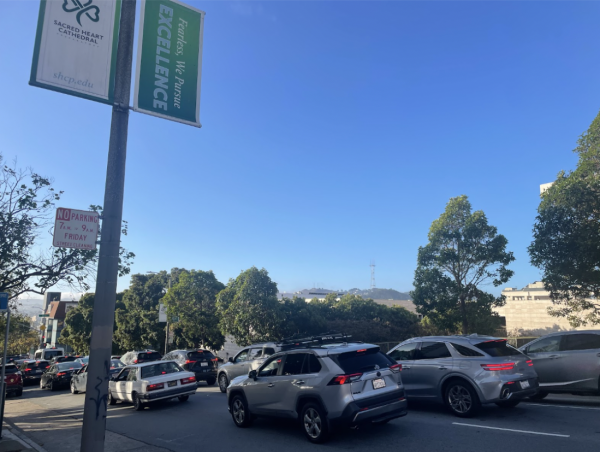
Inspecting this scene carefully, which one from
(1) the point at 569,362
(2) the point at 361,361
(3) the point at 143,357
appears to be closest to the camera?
(2) the point at 361,361

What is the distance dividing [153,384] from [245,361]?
11.3ft

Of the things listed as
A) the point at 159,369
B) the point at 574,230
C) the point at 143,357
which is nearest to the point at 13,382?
the point at 143,357

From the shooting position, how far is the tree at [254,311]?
Answer: 2631 centimetres

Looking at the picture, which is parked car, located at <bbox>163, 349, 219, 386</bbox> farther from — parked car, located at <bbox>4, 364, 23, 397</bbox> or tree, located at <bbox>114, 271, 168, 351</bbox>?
tree, located at <bbox>114, 271, 168, 351</bbox>

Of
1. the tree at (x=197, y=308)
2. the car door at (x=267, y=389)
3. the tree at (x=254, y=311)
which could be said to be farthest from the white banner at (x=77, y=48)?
the tree at (x=197, y=308)

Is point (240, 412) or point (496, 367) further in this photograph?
point (240, 412)

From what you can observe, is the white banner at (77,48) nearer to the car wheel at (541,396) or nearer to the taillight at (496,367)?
the taillight at (496,367)

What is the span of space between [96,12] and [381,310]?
36.0m

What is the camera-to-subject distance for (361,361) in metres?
7.87

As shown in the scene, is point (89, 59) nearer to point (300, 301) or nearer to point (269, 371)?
point (269, 371)

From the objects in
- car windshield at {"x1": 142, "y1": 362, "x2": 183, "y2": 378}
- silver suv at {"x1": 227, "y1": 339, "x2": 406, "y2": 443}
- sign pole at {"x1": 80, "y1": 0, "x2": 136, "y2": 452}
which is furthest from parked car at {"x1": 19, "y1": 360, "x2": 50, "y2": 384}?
sign pole at {"x1": 80, "y1": 0, "x2": 136, "y2": 452}

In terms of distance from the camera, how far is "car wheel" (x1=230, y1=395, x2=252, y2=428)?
9.47 metres

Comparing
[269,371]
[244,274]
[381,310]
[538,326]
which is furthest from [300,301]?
[538,326]

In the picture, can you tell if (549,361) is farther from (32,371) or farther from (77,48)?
(32,371)
